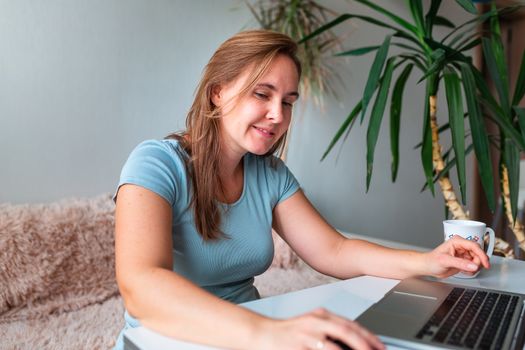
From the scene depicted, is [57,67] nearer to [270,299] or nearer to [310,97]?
[310,97]

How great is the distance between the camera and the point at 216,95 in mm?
1138

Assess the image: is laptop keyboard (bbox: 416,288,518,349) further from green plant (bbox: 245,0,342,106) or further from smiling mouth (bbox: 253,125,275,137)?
green plant (bbox: 245,0,342,106)

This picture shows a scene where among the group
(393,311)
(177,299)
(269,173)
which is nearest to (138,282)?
(177,299)

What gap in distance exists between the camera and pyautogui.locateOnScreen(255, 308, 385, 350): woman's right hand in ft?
1.91

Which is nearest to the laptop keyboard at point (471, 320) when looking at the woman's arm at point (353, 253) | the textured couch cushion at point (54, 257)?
the woman's arm at point (353, 253)

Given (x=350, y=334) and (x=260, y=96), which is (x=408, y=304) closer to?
(x=350, y=334)

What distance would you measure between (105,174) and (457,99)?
1.30 meters

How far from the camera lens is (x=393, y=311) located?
76 cm

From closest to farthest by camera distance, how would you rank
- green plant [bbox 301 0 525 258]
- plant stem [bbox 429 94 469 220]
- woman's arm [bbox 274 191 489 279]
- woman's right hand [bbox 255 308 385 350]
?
woman's right hand [bbox 255 308 385 350] → woman's arm [bbox 274 191 489 279] → green plant [bbox 301 0 525 258] → plant stem [bbox 429 94 469 220]

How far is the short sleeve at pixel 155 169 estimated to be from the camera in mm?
924

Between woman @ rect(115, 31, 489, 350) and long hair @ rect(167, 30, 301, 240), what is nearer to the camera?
woman @ rect(115, 31, 489, 350)

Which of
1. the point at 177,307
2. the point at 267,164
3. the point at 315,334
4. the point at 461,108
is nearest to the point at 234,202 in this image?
the point at 267,164

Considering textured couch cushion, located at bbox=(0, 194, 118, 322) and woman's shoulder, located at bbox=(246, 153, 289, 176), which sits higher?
woman's shoulder, located at bbox=(246, 153, 289, 176)

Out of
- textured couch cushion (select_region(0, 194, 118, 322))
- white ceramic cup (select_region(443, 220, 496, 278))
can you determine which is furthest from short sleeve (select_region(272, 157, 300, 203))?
textured couch cushion (select_region(0, 194, 118, 322))
